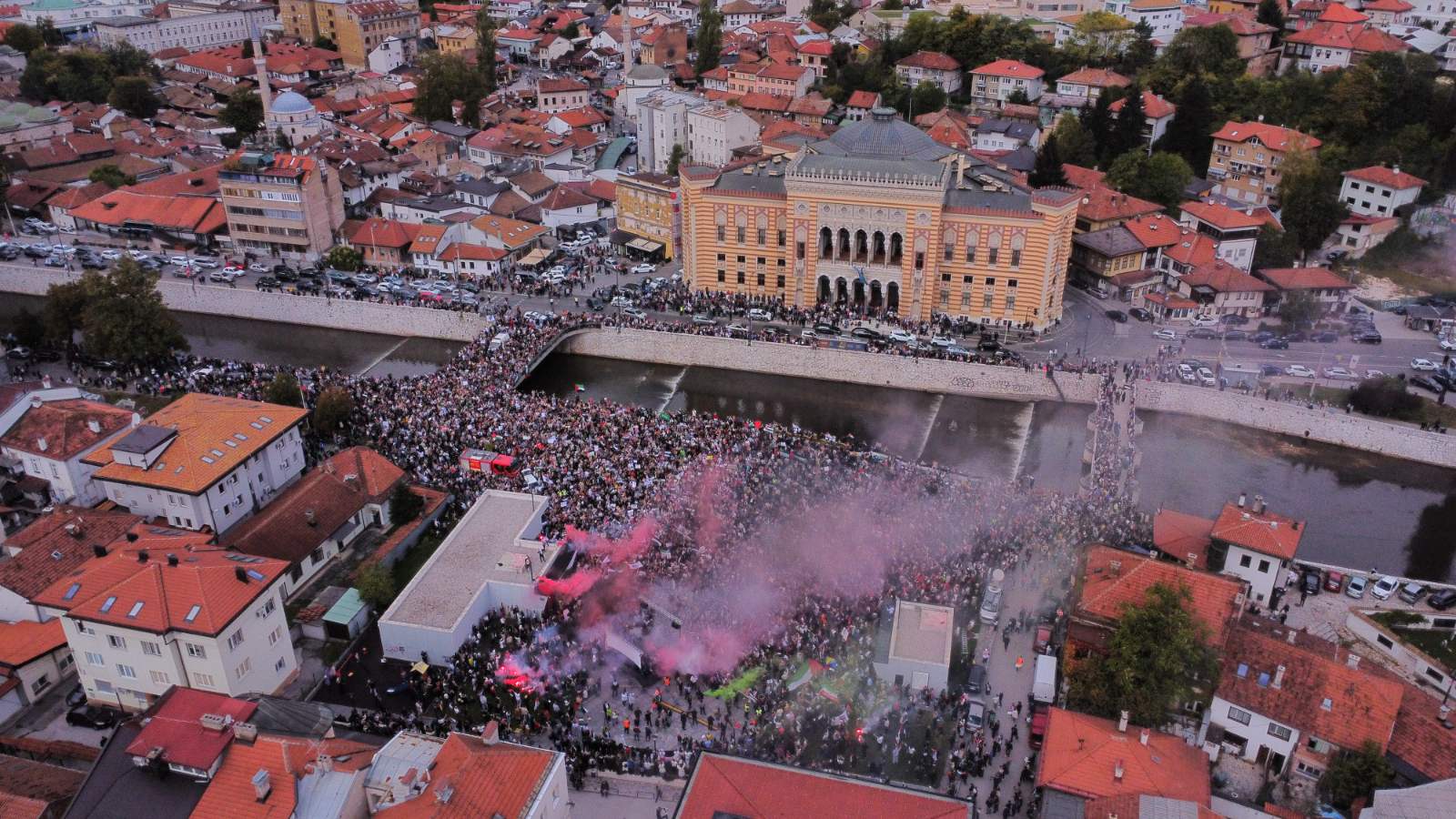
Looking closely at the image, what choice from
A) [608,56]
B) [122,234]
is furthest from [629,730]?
[608,56]

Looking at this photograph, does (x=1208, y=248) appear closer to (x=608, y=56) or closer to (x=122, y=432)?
(x=122, y=432)

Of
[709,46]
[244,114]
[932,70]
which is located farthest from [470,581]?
[709,46]

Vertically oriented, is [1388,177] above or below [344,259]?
above

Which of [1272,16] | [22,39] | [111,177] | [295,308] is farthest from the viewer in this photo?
[22,39]

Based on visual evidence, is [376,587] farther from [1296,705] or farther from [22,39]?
[22,39]

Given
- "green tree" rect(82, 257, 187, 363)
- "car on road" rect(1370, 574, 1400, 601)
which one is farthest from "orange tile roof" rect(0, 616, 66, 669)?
"car on road" rect(1370, 574, 1400, 601)

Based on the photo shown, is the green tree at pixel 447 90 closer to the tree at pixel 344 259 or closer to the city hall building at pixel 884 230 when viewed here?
the tree at pixel 344 259
